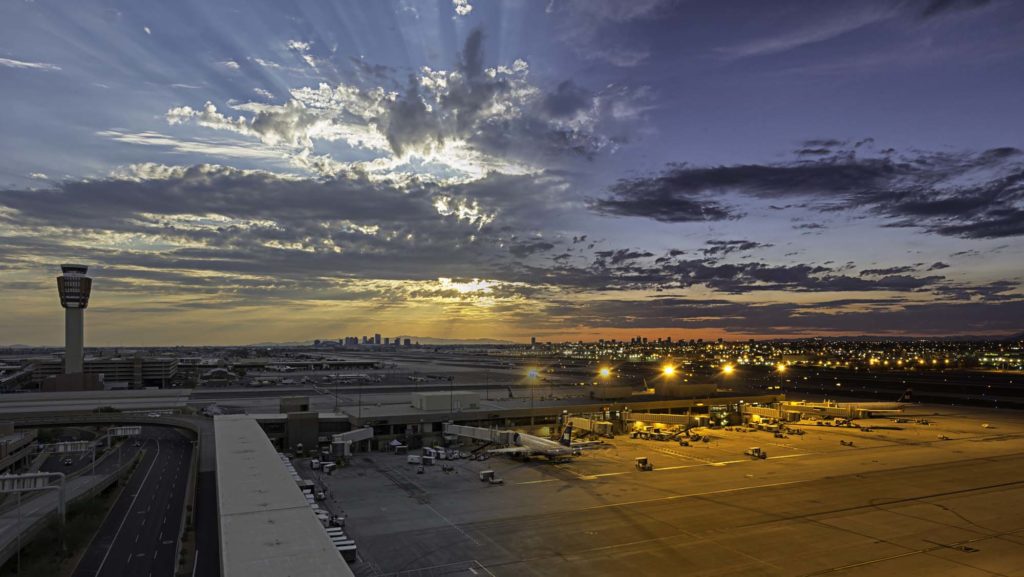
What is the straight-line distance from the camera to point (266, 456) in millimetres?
48875

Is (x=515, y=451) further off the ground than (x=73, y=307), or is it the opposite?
(x=73, y=307)

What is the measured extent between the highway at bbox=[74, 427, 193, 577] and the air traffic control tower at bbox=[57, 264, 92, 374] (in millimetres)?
99105

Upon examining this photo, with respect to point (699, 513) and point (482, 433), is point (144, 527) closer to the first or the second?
point (699, 513)

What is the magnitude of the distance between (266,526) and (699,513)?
101 feet

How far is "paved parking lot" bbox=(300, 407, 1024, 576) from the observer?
120 feet

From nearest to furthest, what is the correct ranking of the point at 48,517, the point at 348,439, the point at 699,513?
the point at 48,517, the point at 699,513, the point at 348,439

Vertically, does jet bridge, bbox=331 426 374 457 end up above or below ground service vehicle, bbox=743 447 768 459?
above

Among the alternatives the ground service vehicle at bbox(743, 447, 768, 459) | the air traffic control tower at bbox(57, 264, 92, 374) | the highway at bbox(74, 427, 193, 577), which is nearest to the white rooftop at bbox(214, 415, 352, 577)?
the highway at bbox(74, 427, 193, 577)

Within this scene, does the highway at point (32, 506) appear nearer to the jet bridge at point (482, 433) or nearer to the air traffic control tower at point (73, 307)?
the jet bridge at point (482, 433)

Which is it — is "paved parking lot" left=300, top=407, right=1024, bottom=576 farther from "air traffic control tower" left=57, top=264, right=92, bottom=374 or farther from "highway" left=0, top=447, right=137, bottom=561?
"air traffic control tower" left=57, top=264, right=92, bottom=374

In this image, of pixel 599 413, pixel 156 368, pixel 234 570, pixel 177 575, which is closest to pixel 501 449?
pixel 599 413

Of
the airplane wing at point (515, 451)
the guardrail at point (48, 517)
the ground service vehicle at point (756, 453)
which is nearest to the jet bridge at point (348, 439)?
the airplane wing at point (515, 451)

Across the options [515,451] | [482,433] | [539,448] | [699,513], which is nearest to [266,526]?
[699,513]

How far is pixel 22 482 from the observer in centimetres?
4197
